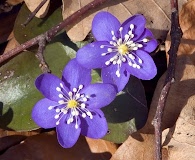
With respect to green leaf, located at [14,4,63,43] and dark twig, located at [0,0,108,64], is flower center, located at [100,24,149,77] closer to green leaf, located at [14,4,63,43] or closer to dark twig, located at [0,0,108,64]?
dark twig, located at [0,0,108,64]

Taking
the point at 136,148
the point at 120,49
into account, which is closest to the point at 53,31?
the point at 120,49

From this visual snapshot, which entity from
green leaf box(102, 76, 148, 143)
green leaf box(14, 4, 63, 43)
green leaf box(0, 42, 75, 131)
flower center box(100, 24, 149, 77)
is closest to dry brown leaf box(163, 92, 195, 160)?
green leaf box(102, 76, 148, 143)

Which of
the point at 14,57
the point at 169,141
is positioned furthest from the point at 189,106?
the point at 14,57

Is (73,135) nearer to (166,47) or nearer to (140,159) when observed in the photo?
(140,159)

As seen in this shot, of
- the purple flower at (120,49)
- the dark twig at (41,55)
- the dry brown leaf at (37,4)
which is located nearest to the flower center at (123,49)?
the purple flower at (120,49)

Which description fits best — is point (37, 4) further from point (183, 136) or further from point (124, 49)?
point (183, 136)
